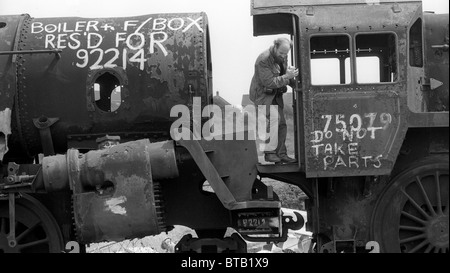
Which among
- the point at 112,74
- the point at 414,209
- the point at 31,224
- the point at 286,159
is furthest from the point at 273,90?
the point at 31,224

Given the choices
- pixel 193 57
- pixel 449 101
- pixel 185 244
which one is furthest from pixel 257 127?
pixel 449 101

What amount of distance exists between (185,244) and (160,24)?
2710 millimetres

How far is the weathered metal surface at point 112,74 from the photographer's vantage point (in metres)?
8.44

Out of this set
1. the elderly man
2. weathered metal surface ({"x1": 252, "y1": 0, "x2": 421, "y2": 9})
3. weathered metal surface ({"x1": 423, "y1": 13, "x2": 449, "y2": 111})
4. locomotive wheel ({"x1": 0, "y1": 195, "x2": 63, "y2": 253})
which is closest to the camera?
weathered metal surface ({"x1": 252, "y1": 0, "x2": 421, "y2": 9})

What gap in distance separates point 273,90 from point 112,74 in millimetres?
1942

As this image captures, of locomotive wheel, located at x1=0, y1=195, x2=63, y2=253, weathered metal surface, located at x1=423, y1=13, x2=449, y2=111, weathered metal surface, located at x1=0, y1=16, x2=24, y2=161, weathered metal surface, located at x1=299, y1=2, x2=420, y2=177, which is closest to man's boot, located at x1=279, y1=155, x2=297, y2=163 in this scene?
weathered metal surface, located at x1=299, y1=2, x2=420, y2=177

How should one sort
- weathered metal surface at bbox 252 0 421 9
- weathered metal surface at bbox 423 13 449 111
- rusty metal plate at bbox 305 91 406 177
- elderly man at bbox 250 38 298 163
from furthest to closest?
weathered metal surface at bbox 423 13 449 111 → elderly man at bbox 250 38 298 163 → weathered metal surface at bbox 252 0 421 9 → rusty metal plate at bbox 305 91 406 177

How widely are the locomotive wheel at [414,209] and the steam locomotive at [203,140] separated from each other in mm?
16

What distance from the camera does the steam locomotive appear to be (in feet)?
25.6

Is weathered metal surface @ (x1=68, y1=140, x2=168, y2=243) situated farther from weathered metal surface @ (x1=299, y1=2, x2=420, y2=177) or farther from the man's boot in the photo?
weathered metal surface @ (x1=299, y1=2, x2=420, y2=177)

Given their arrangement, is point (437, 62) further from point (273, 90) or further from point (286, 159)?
point (286, 159)

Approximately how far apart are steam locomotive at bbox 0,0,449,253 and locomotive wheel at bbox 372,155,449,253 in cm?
2

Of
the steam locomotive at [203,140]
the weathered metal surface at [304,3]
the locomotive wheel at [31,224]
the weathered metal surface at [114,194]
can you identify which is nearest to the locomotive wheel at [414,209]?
the steam locomotive at [203,140]

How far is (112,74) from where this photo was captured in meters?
8.45
